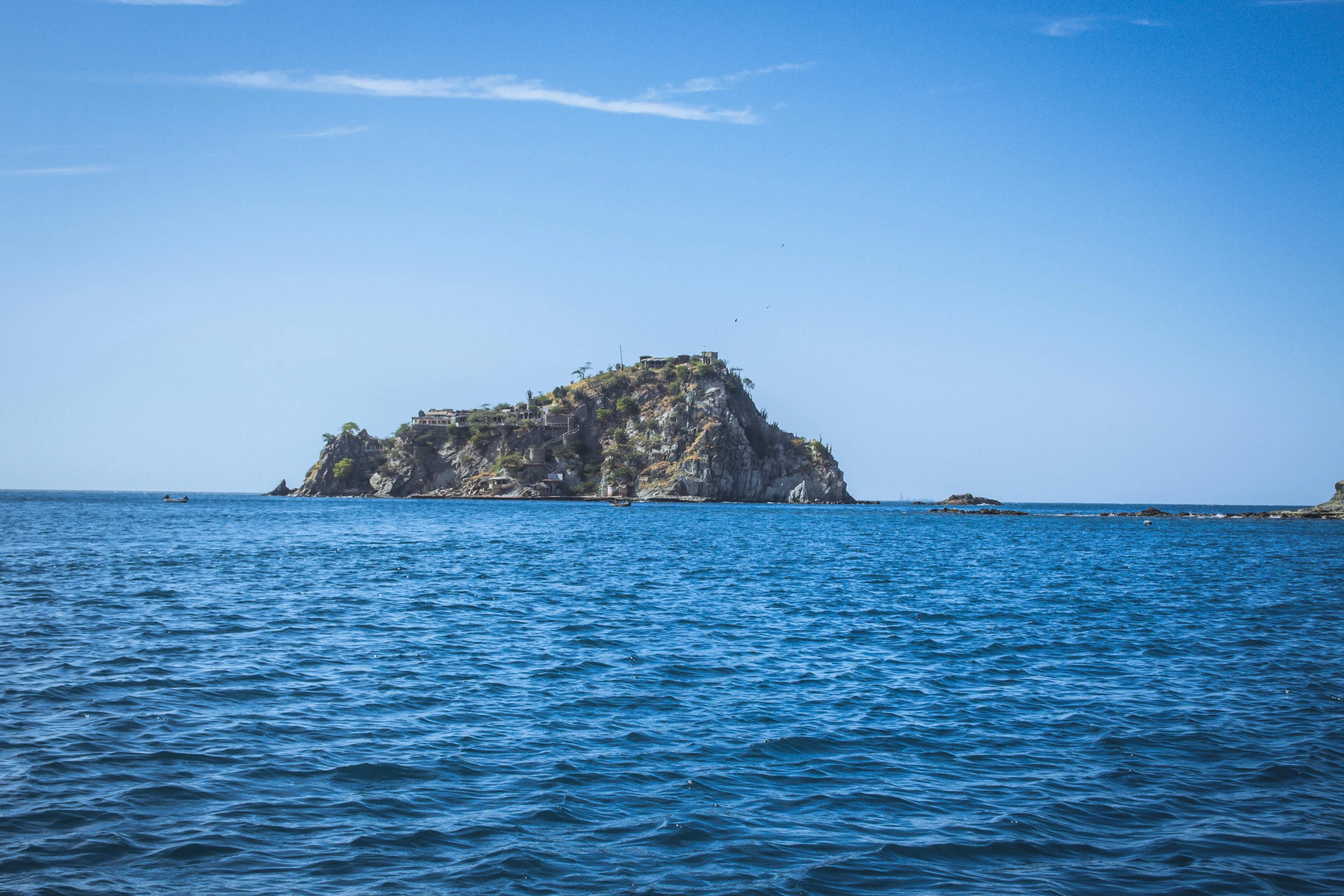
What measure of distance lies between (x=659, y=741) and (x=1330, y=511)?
13856 centimetres

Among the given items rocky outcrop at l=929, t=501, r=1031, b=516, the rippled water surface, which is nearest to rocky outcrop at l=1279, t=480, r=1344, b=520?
rocky outcrop at l=929, t=501, r=1031, b=516

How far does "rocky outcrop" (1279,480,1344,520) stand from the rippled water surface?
107m

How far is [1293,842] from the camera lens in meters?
10.5

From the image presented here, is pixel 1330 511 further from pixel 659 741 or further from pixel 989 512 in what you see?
pixel 659 741

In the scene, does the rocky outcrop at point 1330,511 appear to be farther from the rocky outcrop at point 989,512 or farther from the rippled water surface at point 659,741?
the rippled water surface at point 659,741

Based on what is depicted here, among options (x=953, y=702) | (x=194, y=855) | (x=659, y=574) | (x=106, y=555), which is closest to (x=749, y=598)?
(x=659, y=574)

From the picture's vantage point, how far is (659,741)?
14.0 m

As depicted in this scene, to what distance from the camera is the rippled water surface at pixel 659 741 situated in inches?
376

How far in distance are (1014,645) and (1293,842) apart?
1311 centimetres

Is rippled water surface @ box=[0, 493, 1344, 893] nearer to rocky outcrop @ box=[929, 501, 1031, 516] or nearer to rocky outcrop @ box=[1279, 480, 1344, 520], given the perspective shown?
rocky outcrop @ box=[929, 501, 1031, 516]

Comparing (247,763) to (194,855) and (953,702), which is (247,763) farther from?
(953,702)

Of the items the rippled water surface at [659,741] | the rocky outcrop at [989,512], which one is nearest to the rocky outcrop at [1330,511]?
the rocky outcrop at [989,512]

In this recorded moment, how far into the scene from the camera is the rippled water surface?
376 inches

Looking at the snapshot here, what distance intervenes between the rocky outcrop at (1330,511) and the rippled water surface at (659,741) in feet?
350
